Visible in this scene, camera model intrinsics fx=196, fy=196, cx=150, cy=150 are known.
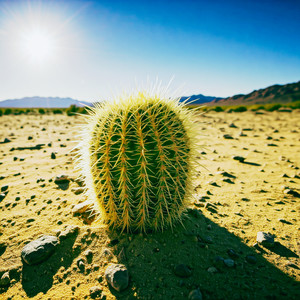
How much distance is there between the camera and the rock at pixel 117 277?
75.7 inches

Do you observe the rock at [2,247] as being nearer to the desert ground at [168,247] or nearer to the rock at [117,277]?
the desert ground at [168,247]

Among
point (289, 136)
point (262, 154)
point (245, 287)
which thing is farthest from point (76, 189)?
point (289, 136)

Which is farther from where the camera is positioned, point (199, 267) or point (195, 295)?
point (199, 267)

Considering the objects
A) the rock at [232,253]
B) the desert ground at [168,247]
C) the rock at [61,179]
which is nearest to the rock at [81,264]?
the desert ground at [168,247]

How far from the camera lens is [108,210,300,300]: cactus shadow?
1.89m

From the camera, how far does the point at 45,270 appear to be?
2207 millimetres

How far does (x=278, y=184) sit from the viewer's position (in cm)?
436

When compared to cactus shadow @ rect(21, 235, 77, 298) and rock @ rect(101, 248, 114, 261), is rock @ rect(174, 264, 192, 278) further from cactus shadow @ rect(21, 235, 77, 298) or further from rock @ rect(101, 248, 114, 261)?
cactus shadow @ rect(21, 235, 77, 298)

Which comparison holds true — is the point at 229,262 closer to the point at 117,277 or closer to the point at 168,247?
the point at 168,247

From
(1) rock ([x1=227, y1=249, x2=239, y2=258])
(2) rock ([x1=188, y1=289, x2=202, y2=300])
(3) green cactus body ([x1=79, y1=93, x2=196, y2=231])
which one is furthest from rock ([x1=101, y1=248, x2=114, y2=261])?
(1) rock ([x1=227, y1=249, x2=239, y2=258])

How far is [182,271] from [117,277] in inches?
26.5

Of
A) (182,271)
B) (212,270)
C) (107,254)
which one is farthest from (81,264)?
(212,270)

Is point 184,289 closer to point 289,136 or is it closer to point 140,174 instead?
point 140,174

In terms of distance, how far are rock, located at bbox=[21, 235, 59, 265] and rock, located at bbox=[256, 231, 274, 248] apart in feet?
8.56
